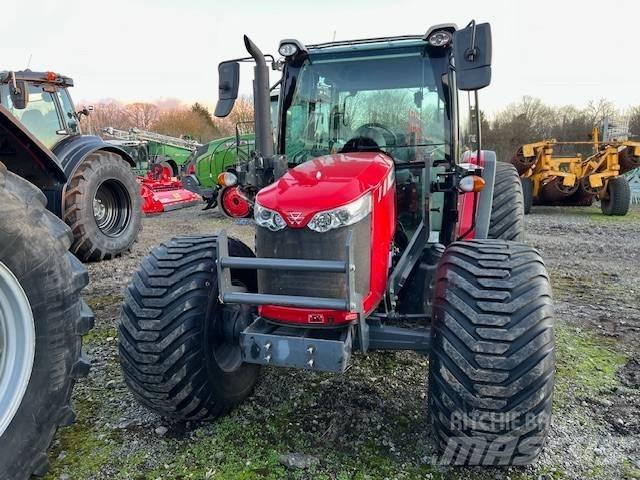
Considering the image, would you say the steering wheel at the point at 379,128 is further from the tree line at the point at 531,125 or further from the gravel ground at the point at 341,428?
the tree line at the point at 531,125

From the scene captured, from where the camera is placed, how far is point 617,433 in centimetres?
267

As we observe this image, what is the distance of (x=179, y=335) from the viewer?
2.57 m

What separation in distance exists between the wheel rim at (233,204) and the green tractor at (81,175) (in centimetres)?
284

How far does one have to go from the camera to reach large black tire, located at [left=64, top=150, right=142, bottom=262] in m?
6.38

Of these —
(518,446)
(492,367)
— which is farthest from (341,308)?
(518,446)

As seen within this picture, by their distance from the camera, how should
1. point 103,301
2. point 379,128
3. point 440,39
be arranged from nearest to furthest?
point 440,39
point 379,128
point 103,301

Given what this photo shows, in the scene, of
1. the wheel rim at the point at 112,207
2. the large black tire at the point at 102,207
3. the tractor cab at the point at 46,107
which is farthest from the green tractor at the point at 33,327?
the tractor cab at the point at 46,107

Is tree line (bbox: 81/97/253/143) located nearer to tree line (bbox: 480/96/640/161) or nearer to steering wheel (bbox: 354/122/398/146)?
tree line (bbox: 480/96/640/161)

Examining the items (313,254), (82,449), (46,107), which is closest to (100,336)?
(82,449)

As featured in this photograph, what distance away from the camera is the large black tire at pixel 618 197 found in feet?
36.9

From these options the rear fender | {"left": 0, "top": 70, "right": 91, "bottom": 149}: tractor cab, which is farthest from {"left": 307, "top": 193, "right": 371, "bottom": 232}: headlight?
{"left": 0, "top": 70, "right": 91, "bottom": 149}: tractor cab

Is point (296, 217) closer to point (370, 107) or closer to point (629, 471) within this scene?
point (370, 107)

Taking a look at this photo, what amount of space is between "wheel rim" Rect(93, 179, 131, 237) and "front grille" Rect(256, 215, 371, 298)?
17.8ft

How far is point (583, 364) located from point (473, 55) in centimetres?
227
